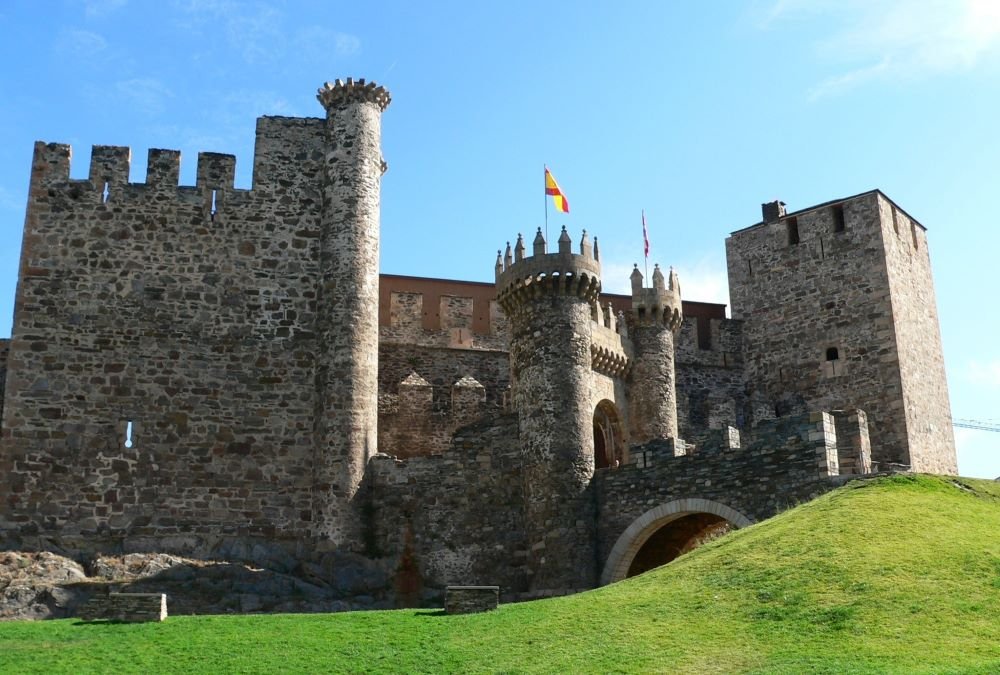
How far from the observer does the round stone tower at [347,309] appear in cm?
2567

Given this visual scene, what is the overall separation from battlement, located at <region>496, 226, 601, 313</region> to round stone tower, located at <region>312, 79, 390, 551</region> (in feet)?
10.9

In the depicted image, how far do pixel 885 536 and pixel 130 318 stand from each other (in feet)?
54.8

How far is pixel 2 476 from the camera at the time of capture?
981 inches

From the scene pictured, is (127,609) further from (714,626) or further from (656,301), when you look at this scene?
(656,301)

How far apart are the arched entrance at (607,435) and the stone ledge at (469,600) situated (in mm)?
12740

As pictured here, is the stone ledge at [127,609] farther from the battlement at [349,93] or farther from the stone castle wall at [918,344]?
the stone castle wall at [918,344]

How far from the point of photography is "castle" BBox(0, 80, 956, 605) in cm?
2502

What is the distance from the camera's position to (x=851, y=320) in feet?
117

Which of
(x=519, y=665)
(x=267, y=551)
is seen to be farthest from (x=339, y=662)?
(x=267, y=551)

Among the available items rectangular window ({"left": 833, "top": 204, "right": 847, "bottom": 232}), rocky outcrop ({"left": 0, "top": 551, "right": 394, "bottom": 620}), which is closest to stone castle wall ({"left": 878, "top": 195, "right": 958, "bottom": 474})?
rectangular window ({"left": 833, "top": 204, "right": 847, "bottom": 232})

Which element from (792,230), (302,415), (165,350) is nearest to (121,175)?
(165,350)

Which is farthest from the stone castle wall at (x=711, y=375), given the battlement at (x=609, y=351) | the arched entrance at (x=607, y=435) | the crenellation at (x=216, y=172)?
the crenellation at (x=216, y=172)

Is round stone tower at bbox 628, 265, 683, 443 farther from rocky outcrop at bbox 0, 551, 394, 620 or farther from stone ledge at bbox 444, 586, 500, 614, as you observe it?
stone ledge at bbox 444, 586, 500, 614

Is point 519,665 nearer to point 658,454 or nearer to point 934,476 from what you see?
point 934,476
